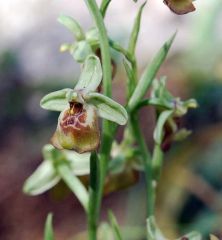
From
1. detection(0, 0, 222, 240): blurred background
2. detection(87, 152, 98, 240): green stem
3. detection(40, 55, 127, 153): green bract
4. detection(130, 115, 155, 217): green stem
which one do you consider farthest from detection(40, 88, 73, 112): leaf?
detection(0, 0, 222, 240): blurred background

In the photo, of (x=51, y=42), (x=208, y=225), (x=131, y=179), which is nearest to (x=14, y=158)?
(x=51, y=42)

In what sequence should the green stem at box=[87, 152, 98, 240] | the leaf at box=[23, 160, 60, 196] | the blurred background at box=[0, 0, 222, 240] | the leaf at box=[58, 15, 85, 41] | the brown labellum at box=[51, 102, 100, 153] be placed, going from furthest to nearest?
the blurred background at box=[0, 0, 222, 240] < the leaf at box=[23, 160, 60, 196] < the leaf at box=[58, 15, 85, 41] < the green stem at box=[87, 152, 98, 240] < the brown labellum at box=[51, 102, 100, 153]

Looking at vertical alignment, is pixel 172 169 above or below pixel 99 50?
below

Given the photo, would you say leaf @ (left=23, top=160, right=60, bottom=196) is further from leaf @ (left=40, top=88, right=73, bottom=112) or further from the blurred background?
the blurred background

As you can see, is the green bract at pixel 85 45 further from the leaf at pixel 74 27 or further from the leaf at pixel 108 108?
the leaf at pixel 108 108

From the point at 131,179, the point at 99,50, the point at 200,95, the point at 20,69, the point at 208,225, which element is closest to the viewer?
the point at 99,50

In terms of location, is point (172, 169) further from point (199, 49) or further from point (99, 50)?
point (99, 50)
